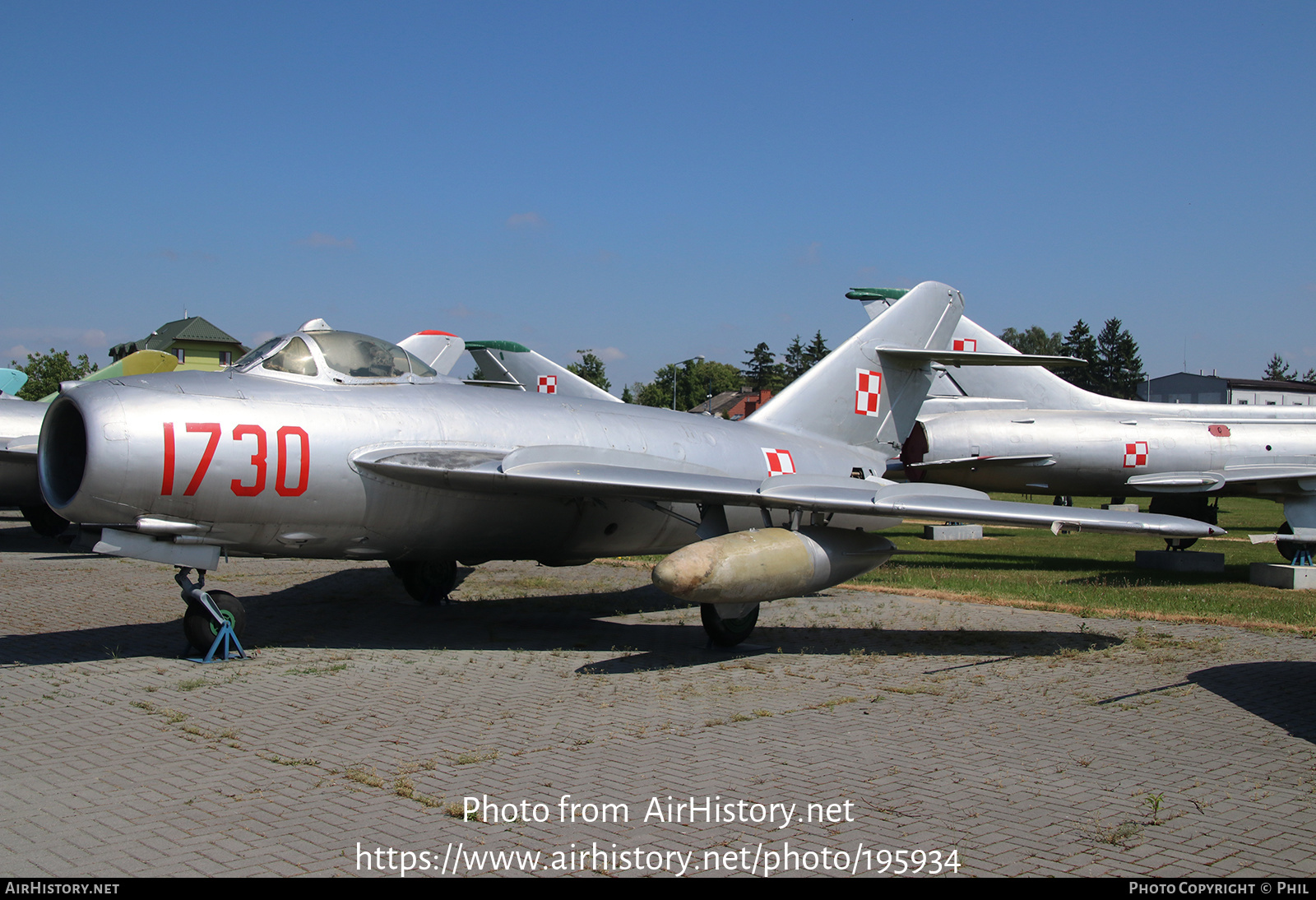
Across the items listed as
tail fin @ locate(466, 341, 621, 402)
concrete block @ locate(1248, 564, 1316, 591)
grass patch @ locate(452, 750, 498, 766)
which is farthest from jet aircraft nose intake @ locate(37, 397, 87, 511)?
concrete block @ locate(1248, 564, 1316, 591)

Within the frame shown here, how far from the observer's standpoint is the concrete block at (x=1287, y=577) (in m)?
14.5

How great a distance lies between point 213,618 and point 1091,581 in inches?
500

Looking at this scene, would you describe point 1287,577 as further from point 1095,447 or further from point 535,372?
point 535,372

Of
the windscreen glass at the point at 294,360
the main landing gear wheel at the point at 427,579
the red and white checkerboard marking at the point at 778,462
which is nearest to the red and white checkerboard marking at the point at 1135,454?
the red and white checkerboard marking at the point at 778,462

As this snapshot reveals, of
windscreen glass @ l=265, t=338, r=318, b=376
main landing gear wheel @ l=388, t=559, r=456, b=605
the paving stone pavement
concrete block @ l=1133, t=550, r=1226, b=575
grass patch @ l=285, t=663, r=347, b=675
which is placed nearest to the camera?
the paving stone pavement

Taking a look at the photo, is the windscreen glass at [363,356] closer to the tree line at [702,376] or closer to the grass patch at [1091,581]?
the grass patch at [1091,581]

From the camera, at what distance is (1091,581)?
15219mm

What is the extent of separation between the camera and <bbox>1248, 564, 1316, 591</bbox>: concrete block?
14539 millimetres

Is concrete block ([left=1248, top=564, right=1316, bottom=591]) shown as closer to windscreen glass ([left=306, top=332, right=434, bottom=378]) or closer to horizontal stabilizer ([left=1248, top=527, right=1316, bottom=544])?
horizontal stabilizer ([left=1248, top=527, right=1316, bottom=544])

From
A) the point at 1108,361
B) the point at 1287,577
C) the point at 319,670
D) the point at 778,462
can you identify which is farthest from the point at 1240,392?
the point at 319,670

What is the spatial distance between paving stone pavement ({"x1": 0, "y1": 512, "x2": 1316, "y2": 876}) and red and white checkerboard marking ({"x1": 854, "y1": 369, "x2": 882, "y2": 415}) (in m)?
3.30

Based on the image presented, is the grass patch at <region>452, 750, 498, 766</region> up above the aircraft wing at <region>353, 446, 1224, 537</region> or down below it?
below

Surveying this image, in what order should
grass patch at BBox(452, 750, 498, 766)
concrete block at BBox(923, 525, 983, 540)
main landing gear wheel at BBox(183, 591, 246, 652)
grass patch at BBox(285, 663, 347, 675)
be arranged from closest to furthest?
grass patch at BBox(452, 750, 498, 766), grass patch at BBox(285, 663, 347, 675), main landing gear wheel at BBox(183, 591, 246, 652), concrete block at BBox(923, 525, 983, 540)

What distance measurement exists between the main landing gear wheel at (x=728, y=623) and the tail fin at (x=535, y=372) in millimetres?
11701
